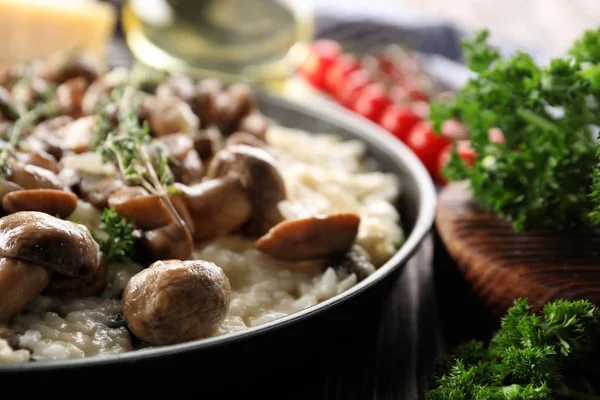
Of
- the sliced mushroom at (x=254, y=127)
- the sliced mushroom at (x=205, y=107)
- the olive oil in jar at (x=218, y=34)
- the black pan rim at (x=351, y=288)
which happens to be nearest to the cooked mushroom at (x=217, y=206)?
the black pan rim at (x=351, y=288)

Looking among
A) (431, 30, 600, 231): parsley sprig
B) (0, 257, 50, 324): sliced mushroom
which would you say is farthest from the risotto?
(431, 30, 600, 231): parsley sprig

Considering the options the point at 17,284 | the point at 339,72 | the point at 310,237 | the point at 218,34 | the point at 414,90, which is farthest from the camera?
the point at 339,72

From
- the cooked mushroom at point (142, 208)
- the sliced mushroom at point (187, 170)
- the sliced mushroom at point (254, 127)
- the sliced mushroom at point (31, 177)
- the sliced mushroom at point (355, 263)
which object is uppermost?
the sliced mushroom at point (31, 177)

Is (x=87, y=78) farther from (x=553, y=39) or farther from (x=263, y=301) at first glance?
(x=553, y=39)

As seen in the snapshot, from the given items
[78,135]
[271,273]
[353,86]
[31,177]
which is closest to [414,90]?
[353,86]

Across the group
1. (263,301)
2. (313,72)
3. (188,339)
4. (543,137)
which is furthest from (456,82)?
(188,339)

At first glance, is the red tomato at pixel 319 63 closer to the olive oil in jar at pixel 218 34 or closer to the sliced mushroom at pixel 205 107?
the olive oil in jar at pixel 218 34

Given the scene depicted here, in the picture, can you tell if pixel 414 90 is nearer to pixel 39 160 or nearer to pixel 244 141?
pixel 244 141
